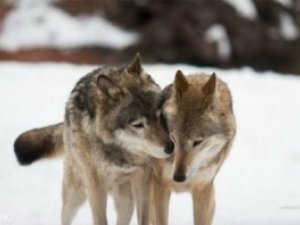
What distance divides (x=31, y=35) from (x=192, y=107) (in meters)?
14.8

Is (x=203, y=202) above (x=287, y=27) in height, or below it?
below

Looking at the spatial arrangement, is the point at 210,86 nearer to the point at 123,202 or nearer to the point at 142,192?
the point at 142,192

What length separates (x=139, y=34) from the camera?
2092 centimetres

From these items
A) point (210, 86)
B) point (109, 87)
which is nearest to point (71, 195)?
point (109, 87)

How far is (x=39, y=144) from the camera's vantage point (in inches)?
295

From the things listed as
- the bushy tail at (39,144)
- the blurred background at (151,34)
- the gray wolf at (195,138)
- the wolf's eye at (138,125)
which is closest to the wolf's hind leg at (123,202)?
the gray wolf at (195,138)

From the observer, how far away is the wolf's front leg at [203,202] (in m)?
6.70

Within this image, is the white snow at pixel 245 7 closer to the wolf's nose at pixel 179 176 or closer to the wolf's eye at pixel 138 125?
the wolf's eye at pixel 138 125

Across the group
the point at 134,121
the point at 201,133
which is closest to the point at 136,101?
the point at 134,121

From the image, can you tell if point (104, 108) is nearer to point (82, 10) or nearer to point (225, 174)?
point (225, 174)

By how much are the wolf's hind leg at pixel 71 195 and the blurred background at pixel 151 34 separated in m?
A: 12.2

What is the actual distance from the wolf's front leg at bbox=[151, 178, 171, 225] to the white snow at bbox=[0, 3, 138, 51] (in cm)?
1390

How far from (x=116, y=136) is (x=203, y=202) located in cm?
87

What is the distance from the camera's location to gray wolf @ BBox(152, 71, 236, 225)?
6156 millimetres
